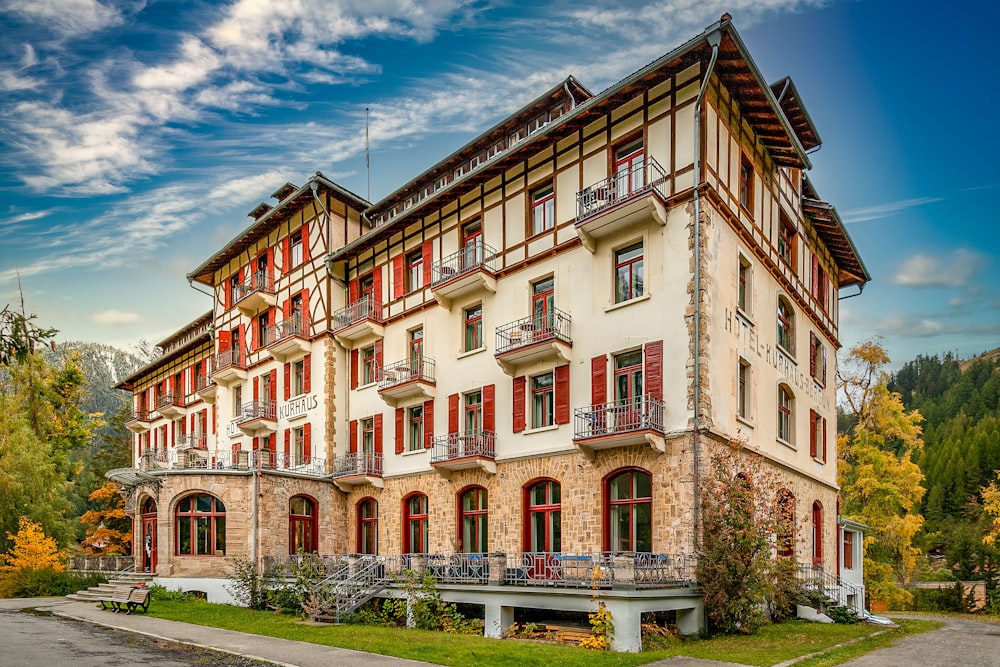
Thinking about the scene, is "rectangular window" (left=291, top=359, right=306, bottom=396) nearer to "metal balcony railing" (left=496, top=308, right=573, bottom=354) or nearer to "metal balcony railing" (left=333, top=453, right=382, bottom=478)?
"metal balcony railing" (left=333, top=453, right=382, bottom=478)

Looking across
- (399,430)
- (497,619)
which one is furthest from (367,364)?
(497,619)

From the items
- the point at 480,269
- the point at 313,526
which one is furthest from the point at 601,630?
the point at 313,526

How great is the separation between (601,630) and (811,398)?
51.7ft

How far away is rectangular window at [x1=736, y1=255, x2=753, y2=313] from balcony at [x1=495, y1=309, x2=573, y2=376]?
5.10m

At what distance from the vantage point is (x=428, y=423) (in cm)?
2884

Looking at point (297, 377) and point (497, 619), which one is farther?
point (297, 377)

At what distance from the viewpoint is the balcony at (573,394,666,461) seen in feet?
68.1

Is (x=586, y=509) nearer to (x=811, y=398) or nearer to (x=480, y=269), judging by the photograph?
(x=480, y=269)

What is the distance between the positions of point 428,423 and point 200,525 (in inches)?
360

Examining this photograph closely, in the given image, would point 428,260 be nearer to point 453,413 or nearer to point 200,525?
point 453,413

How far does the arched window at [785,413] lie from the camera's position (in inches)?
1053

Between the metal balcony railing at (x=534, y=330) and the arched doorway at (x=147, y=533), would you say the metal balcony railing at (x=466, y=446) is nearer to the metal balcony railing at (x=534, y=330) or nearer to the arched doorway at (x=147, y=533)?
the metal balcony railing at (x=534, y=330)

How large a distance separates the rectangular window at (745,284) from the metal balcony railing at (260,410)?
821 inches

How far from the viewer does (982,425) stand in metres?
104
